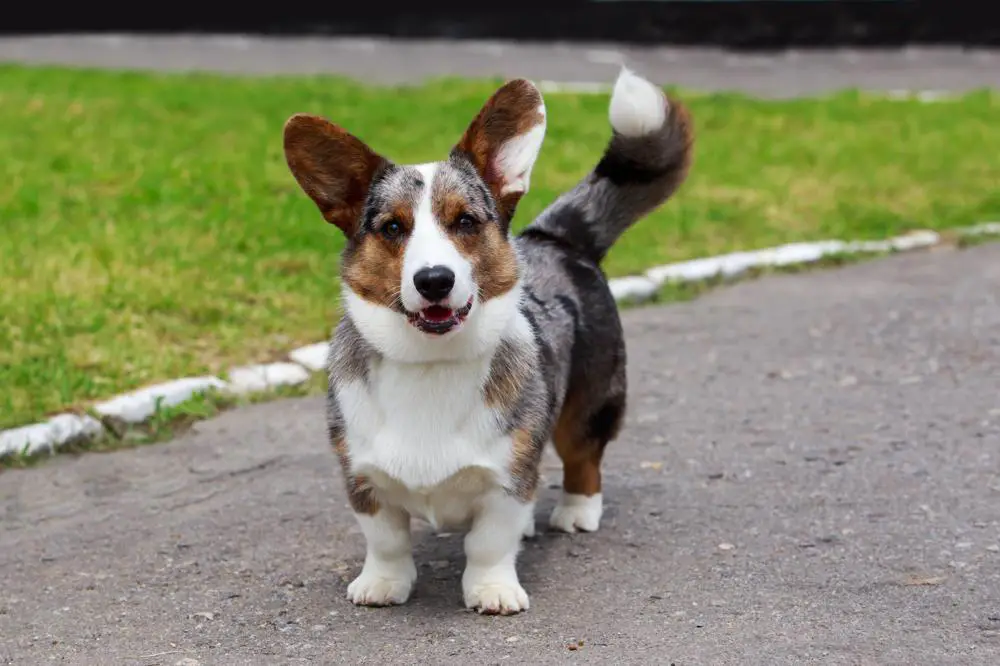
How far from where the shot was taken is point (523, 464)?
13.6ft

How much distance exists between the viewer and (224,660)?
391 centimetres

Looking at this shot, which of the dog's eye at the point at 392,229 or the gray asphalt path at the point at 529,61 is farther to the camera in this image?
the gray asphalt path at the point at 529,61

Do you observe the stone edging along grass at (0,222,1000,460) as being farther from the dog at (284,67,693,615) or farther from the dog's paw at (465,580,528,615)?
the dog's paw at (465,580,528,615)

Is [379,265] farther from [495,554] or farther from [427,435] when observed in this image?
[495,554]

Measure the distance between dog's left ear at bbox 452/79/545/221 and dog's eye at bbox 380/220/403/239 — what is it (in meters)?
0.33

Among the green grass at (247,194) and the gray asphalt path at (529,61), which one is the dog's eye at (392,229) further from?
the gray asphalt path at (529,61)

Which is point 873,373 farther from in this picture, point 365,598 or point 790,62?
point 790,62

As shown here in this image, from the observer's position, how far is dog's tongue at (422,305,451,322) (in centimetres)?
382

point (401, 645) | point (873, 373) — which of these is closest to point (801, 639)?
point (401, 645)

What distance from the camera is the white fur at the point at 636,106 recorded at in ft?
15.9

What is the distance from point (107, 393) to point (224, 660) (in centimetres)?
224

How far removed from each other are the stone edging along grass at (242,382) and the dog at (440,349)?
1761 mm

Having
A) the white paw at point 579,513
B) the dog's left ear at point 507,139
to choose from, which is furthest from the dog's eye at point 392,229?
the white paw at point 579,513

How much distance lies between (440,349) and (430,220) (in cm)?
34
